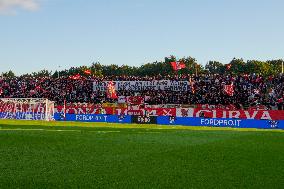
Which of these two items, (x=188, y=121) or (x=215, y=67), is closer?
(x=188, y=121)

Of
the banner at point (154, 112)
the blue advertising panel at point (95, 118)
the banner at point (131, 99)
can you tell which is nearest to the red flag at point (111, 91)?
the banner at point (131, 99)

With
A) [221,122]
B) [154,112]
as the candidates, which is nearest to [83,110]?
[154,112]

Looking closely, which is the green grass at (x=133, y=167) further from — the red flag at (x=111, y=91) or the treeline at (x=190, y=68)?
the treeline at (x=190, y=68)

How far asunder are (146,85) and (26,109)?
16.5 m

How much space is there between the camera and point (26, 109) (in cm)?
5122

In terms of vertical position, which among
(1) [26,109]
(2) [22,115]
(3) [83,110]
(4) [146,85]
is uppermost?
(4) [146,85]

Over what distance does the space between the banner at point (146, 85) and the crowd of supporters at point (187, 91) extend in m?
0.43

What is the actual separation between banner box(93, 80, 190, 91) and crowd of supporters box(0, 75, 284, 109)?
1.40ft

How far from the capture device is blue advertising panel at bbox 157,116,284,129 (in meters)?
44.2

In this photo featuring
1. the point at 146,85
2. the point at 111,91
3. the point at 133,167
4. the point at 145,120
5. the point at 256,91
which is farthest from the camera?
the point at 146,85

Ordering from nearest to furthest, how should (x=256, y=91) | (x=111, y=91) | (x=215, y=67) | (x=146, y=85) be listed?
(x=256, y=91) → (x=111, y=91) → (x=146, y=85) → (x=215, y=67)

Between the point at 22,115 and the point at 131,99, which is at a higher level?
the point at 131,99

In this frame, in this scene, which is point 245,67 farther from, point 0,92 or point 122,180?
point 122,180

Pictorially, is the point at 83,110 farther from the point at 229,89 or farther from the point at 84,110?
the point at 229,89
